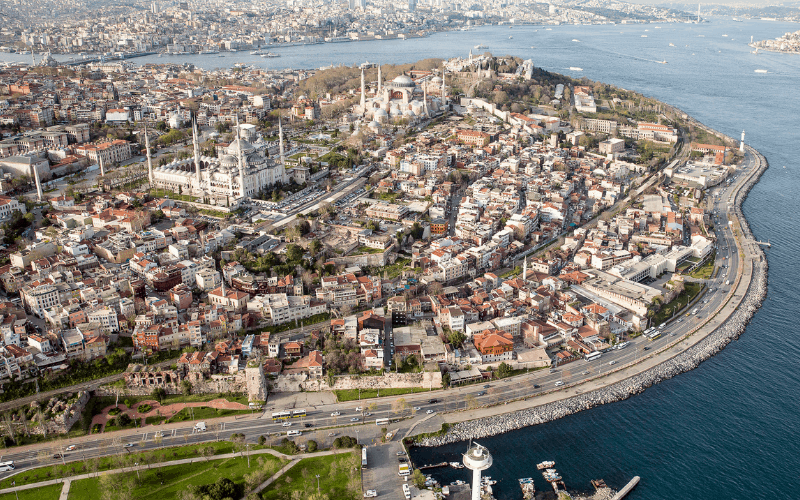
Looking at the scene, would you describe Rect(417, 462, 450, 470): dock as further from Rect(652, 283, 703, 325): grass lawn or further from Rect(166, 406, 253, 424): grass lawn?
Rect(652, 283, 703, 325): grass lawn

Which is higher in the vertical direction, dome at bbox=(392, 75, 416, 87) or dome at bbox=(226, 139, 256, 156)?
dome at bbox=(392, 75, 416, 87)

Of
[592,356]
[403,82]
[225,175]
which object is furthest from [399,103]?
[592,356]

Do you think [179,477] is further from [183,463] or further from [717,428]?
[717,428]

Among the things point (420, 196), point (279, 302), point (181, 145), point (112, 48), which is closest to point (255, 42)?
point (112, 48)

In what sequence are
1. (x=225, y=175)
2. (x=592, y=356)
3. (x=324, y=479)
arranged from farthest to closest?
1. (x=225, y=175)
2. (x=592, y=356)
3. (x=324, y=479)

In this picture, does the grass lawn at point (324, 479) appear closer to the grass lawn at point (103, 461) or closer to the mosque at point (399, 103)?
the grass lawn at point (103, 461)

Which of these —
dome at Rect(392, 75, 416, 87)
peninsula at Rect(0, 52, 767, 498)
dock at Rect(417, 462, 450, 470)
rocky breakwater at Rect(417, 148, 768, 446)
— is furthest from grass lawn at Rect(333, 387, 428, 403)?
dome at Rect(392, 75, 416, 87)
